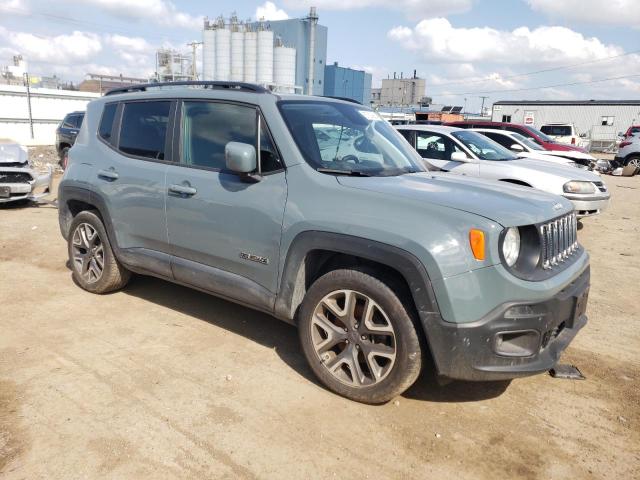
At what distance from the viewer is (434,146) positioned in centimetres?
879

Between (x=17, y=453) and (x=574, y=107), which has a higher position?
(x=574, y=107)

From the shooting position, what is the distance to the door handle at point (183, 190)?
152 inches

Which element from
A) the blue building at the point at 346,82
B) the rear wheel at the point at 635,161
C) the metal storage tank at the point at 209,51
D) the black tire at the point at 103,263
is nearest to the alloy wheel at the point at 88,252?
the black tire at the point at 103,263

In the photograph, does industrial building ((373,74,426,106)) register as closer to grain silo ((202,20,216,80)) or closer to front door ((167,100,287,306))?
grain silo ((202,20,216,80))

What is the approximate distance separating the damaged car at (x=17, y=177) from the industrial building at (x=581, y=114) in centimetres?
4320

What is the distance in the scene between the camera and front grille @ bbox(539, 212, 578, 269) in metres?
3.05

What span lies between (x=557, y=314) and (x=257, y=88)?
2.50 m

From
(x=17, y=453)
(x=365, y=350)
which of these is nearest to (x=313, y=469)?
(x=365, y=350)

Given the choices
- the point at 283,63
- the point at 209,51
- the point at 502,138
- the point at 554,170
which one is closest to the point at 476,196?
the point at 554,170

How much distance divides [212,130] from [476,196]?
78.3 inches

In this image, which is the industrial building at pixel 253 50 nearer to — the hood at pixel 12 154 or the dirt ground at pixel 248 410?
the hood at pixel 12 154

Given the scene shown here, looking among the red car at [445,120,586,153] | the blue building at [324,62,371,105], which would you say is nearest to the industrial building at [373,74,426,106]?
the blue building at [324,62,371,105]

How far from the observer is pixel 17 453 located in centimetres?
266

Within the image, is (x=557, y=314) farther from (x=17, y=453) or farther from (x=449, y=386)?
(x=17, y=453)
